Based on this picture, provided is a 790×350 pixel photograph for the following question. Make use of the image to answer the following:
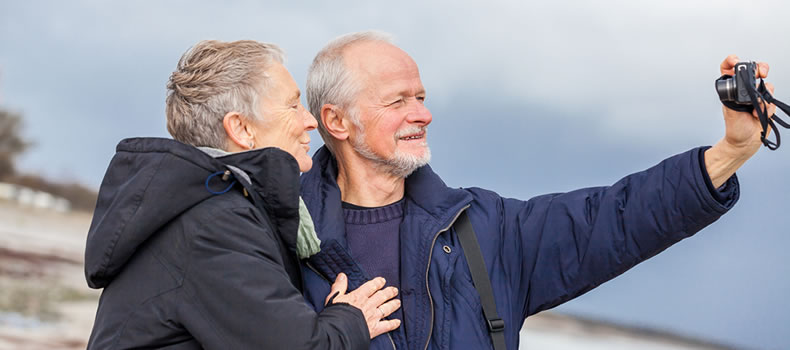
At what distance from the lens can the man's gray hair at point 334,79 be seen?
8.06 feet

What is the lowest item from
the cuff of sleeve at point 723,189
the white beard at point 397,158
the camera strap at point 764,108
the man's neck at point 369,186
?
the man's neck at point 369,186

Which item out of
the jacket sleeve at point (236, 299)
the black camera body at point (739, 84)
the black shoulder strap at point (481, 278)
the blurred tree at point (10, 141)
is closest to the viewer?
the jacket sleeve at point (236, 299)

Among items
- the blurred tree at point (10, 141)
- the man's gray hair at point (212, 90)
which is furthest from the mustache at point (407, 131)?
the blurred tree at point (10, 141)

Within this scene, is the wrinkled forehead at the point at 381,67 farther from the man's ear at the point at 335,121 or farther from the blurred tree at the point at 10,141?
the blurred tree at the point at 10,141

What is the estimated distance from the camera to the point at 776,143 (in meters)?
1.94

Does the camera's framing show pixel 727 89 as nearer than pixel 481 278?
Yes

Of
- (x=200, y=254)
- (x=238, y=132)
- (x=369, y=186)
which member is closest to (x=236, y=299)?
(x=200, y=254)

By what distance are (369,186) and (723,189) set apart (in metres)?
0.98

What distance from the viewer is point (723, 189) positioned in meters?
2.06

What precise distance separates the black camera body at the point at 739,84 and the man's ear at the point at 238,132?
1.11 meters

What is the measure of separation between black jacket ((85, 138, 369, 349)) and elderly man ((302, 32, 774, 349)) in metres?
0.49

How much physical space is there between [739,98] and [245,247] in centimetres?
117

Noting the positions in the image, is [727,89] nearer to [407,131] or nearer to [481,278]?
[481,278]

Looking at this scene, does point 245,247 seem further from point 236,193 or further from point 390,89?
point 390,89
